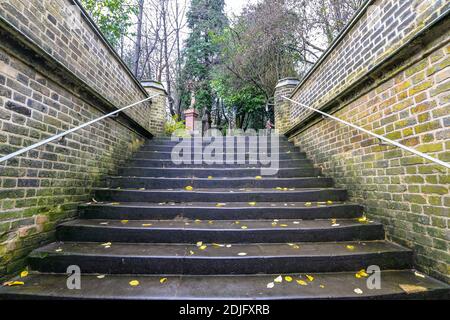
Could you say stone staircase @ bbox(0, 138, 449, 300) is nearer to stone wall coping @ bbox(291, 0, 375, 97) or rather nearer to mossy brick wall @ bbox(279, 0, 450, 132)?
mossy brick wall @ bbox(279, 0, 450, 132)

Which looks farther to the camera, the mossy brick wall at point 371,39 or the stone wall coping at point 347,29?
the stone wall coping at point 347,29

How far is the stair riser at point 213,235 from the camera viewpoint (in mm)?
2549

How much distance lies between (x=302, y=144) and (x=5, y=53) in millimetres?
5094

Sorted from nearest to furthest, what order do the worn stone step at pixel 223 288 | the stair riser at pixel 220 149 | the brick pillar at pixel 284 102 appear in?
the worn stone step at pixel 223 288
the stair riser at pixel 220 149
the brick pillar at pixel 284 102

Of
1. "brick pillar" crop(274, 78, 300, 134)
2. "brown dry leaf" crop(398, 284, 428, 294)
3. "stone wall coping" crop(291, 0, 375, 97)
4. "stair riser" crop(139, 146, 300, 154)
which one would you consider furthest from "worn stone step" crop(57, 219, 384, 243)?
"brick pillar" crop(274, 78, 300, 134)

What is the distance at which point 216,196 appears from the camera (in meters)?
3.39

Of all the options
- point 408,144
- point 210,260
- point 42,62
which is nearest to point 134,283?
point 210,260

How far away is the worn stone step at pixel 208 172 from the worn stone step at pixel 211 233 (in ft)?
4.65

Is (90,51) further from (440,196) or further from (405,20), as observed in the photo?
(440,196)

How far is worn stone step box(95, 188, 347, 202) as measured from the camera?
10.9 ft

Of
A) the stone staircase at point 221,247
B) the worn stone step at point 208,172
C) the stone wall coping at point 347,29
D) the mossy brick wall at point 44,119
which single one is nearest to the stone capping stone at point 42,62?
the mossy brick wall at point 44,119

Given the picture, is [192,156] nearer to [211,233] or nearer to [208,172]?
[208,172]

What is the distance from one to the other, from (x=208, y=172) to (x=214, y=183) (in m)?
0.40

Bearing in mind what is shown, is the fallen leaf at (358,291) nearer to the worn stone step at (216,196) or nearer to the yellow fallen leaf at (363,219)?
the yellow fallen leaf at (363,219)
